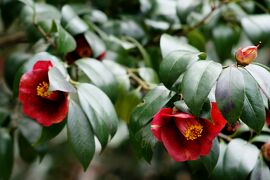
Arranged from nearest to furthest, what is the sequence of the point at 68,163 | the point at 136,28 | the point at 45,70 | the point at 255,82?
the point at 255,82 < the point at 45,70 < the point at 136,28 < the point at 68,163

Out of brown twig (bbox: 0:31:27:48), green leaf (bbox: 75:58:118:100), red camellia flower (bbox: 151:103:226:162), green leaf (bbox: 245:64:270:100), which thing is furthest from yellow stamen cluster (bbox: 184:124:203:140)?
brown twig (bbox: 0:31:27:48)

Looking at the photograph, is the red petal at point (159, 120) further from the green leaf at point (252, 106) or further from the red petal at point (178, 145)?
the green leaf at point (252, 106)

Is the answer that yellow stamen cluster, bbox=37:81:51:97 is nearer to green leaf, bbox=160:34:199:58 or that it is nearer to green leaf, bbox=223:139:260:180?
green leaf, bbox=160:34:199:58

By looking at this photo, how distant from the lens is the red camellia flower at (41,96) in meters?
0.79

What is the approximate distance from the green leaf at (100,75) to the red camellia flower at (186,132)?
19 cm

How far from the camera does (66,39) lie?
933 mm

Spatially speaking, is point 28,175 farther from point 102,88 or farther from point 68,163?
point 102,88

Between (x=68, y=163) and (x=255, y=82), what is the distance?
1.53 meters

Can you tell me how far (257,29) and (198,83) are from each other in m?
0.52

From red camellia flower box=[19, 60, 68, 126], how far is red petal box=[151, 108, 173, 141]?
0.16m

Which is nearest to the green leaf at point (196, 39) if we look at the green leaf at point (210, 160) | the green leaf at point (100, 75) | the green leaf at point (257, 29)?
the green leaf at point (257, 29)

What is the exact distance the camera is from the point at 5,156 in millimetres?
1072

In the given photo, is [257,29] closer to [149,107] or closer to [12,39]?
[149,107]

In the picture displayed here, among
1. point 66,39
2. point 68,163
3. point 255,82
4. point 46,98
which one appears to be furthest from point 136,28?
point 68,163
